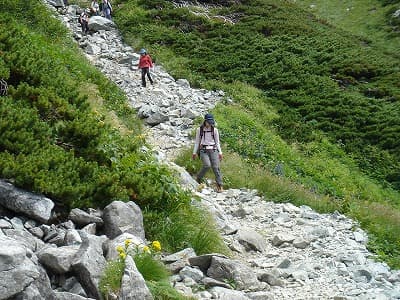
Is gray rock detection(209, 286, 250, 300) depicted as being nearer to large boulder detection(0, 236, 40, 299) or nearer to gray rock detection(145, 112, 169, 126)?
large boulder detection(0, 236, 40, 299)

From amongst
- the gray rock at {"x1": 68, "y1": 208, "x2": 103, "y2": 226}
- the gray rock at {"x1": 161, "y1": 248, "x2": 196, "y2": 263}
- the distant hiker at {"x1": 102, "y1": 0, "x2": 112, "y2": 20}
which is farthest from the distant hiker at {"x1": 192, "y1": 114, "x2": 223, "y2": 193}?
the distant hiker at {"x1": 102, "y1": 0, "x2": 112, "y2": 20}

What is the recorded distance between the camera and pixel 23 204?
6.36 meters

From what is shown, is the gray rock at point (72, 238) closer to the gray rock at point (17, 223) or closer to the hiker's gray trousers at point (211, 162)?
the gray rock at point (17, 223)

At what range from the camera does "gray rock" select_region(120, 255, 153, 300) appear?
496 cm

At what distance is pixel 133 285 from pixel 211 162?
7786 millimetres

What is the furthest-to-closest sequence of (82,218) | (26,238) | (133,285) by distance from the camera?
(82,218), (26,238), (133,285)

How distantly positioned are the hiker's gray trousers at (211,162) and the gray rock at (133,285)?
7493 millimetres

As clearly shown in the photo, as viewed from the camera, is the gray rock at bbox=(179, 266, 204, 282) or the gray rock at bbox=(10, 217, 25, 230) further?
the gray rock at bbox=(179, 266, 204, 282)

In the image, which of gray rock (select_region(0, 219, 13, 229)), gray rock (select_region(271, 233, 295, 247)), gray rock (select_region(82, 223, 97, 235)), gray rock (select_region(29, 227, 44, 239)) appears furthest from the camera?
gray rock (select_region(271, 233, 295, 247))

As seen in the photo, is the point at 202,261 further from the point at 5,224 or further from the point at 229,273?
the point at 5,224

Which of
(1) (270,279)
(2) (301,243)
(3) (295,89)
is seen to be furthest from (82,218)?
(3) (295,89)

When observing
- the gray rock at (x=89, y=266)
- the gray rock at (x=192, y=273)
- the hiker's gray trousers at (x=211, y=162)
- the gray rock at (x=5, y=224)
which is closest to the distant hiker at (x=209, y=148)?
the hiker's gray trousers at (x=211, y=162)

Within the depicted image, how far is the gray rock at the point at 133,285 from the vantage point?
4965 mm

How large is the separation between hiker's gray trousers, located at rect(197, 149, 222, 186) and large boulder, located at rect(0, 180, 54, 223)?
656 centimetres
